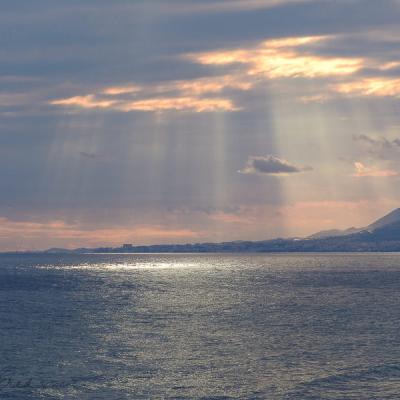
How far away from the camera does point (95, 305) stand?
139250mm

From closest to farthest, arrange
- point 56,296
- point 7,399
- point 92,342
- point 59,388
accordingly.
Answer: point 7,399
point 59,388
point 92,342
point 56,296

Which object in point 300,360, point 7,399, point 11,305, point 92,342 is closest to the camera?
point 7,399

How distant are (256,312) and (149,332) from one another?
104 feet

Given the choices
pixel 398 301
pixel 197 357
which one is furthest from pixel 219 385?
pixel 398 301

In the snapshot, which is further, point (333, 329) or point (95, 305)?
point (95, 305)

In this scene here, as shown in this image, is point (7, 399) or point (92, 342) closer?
point (7, 399)

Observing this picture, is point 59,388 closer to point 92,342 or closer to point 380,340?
point 92,342

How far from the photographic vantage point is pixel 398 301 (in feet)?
474

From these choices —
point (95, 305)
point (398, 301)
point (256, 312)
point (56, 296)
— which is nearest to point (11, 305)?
point (95, 305)

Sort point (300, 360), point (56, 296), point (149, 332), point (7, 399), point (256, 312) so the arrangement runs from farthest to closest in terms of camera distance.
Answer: point (56, 296) < point (256, 312) < point (149, 332) < point (300, 360) < point (7, 399)

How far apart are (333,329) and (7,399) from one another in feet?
171

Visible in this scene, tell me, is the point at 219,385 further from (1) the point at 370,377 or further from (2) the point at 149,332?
(2) the point at 149,332

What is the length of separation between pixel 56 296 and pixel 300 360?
3986 inches

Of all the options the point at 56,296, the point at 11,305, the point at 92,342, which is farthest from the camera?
the point at 56,296
